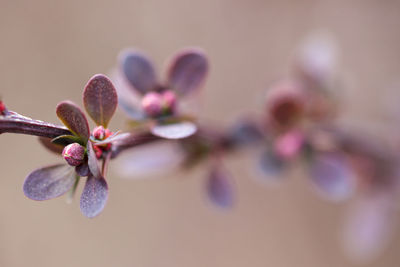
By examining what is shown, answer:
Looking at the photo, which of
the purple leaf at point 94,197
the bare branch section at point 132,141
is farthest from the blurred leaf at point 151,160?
the purple leaf at point 94,197

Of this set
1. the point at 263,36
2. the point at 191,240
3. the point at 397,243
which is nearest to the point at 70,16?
the point at 263,36

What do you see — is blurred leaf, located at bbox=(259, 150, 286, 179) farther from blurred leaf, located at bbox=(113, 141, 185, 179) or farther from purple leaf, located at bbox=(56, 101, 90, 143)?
purple leaf, located at bbox=(56, 101, 90, 143)

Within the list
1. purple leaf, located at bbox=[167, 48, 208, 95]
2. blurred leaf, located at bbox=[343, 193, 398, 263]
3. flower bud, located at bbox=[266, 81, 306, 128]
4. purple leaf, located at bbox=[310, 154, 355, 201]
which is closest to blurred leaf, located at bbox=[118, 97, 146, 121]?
purple leaf, located at bbox=[167, 48, 208, 95]

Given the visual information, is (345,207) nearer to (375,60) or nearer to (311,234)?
(311,234)

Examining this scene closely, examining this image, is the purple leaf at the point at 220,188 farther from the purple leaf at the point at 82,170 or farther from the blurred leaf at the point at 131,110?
the purple leaf at the point at 82,170

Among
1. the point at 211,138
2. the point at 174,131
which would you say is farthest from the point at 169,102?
the point at 211,138

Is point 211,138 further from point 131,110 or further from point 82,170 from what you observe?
point 82,170
